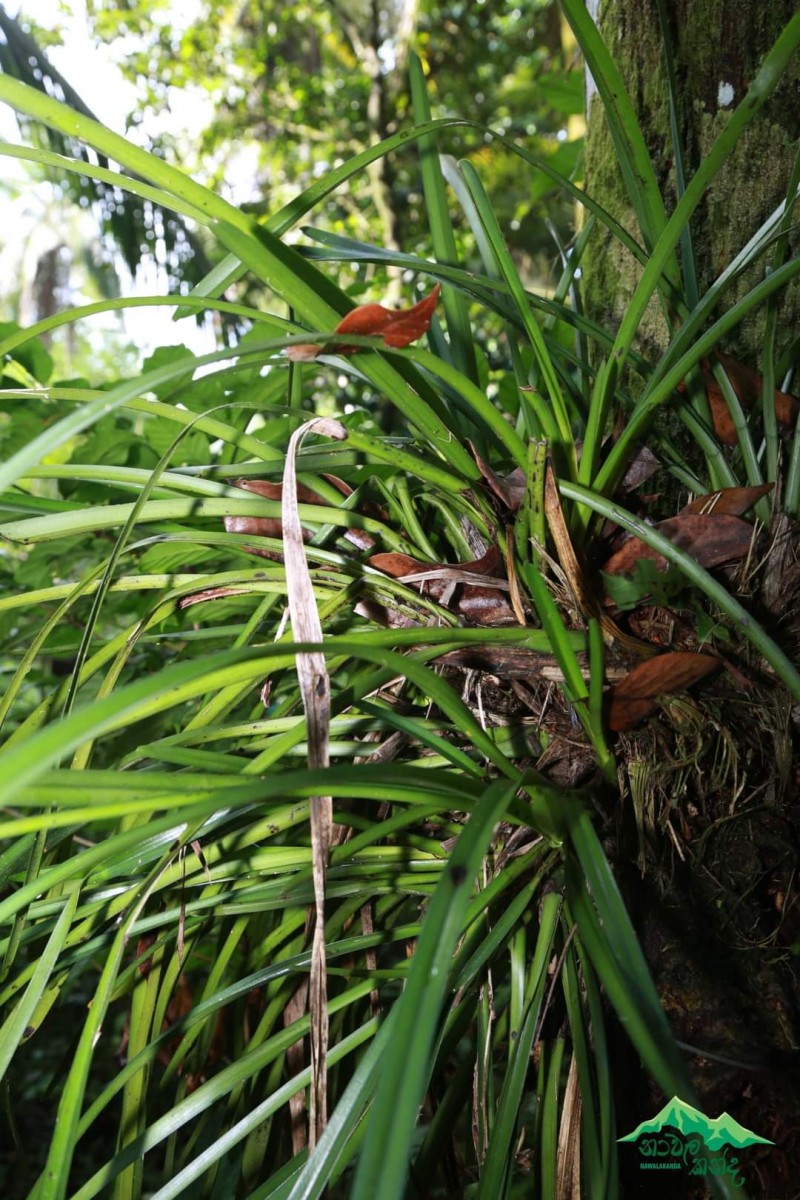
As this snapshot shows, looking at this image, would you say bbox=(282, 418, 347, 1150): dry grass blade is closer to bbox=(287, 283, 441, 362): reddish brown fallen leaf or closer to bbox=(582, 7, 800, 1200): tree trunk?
bbox=(287, 283, 441, 362): reddish brown fallen leaf

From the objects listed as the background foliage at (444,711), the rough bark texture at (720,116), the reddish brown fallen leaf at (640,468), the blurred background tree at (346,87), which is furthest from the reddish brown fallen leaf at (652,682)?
the blurred background tree at (346,87)

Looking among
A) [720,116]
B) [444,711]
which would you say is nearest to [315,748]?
[444,711]

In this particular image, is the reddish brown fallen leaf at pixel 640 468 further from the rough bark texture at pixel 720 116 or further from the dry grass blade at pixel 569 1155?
the dry grass blade at pixel 569 1155

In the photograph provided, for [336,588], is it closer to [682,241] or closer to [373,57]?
[682,241]

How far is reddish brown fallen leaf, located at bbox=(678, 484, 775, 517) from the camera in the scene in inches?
14.8

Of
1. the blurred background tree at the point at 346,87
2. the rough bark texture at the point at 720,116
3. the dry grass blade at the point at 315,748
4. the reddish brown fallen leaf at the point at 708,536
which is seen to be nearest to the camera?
the dry grass blade at the point at 315,748

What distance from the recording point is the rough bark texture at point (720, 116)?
1.65 ft

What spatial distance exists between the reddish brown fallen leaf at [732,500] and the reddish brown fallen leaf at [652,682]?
3.0 inches

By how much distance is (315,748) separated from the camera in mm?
275

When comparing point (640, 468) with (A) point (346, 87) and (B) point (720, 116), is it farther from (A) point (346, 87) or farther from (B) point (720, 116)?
(A) point (346, 87)

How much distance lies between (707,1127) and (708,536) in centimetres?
26

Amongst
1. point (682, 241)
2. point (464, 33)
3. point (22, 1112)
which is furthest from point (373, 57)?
point (22, 1112)

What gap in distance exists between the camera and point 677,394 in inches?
16.5

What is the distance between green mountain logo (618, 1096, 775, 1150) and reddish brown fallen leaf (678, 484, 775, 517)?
26 centimetres
